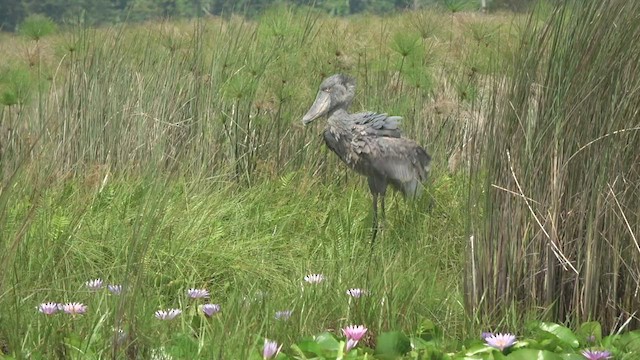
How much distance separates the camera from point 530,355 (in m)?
2.78

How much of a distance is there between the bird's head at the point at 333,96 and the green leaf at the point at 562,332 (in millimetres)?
2709

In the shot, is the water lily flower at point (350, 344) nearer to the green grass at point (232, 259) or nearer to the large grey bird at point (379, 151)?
the green grass at point (232, 259)

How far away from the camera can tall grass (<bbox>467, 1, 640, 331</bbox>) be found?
10.5 ft

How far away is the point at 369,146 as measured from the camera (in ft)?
17.6

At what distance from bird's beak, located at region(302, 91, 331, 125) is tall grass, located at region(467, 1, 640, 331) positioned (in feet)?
7.61

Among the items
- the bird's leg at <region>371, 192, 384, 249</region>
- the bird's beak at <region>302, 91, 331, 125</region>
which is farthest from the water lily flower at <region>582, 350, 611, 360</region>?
the bird's beak at <region>302, 91, 331, 125</region>

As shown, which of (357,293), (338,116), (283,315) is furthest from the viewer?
(338,116)

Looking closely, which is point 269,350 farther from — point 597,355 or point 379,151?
point 379,151

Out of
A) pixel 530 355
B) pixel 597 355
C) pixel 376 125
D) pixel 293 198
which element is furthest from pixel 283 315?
pixel 376 125

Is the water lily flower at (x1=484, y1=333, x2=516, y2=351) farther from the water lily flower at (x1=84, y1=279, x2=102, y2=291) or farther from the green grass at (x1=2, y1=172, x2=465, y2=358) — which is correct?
the water lily flower at (x1=84, y1=279, x2=102, y2=291)

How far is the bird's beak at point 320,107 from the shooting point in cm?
560

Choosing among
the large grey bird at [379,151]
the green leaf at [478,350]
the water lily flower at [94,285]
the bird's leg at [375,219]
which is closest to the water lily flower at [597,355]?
the green leaf at [478,350]

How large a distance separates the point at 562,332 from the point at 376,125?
2460 mm

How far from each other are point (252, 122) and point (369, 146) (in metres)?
1.05
